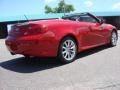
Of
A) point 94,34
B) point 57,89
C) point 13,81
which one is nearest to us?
point 57,89

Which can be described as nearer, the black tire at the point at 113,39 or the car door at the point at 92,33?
the car door at the point at 92,33

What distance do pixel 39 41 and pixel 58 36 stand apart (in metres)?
0.60

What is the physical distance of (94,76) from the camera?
632 cm

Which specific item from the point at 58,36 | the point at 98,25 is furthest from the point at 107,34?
the point at 58,36

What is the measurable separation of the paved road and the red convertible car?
1.27 feet

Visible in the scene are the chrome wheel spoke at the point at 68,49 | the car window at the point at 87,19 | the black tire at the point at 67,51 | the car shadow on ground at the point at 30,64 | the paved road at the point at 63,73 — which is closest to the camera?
the paved road at the point at 63,73

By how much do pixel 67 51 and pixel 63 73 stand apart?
1305 millimetres

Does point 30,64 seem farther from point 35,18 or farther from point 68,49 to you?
point 35,18

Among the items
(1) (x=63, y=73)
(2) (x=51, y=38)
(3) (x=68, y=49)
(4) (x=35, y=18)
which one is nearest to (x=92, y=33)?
(3) (x=68, y=49)

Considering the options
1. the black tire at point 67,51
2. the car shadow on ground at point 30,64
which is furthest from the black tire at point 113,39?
the black tire at point 67,51

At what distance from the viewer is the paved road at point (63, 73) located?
574 cm

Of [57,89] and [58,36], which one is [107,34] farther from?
[57,89]

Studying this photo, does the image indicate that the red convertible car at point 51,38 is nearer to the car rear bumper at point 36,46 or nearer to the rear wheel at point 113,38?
the car rear bumper at point 36,46

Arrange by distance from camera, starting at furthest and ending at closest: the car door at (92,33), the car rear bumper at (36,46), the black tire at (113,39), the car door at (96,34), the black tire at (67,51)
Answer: the black tire at (113,39)
the car door at (96,34)
the car door at (92,33)
the black tire at (67,51)
the car rear bumper at (36,46)
